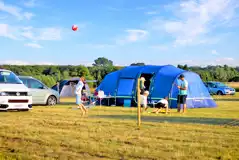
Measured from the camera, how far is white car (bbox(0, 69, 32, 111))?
1438 centimetres

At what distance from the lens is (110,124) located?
11.0m

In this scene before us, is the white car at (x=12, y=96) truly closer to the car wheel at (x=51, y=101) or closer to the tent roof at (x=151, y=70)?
the car wheel at (x=51, y=101)

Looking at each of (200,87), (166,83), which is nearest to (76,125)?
(166,83)

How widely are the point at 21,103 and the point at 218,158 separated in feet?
32.3

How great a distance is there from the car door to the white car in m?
3.75

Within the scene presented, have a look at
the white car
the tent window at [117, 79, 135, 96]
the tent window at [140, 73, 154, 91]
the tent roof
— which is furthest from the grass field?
the tent window at [140, 73, 154, 91]

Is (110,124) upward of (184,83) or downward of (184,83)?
downward

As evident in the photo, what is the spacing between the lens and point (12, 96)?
47.8ft

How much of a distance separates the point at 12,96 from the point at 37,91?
16.2ft

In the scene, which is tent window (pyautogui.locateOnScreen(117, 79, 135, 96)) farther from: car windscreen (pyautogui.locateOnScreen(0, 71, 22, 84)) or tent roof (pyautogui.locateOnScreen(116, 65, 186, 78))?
car windscreen (pyautogui.locateOnScreen(0, 71, 22, 84))

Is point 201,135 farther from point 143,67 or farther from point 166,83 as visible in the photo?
point 143,67

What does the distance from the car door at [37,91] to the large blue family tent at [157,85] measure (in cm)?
363

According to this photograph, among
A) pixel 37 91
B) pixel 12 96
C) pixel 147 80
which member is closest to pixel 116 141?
pixel 12 96

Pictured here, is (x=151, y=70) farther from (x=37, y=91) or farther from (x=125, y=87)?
(x=37, y=91)
